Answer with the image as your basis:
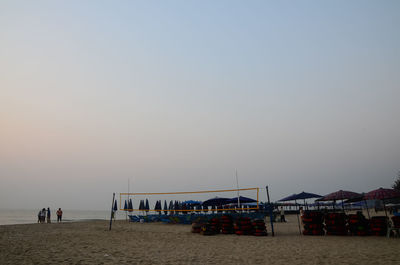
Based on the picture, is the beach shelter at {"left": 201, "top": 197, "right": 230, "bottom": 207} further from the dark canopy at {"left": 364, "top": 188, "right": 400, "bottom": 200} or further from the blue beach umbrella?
the dark canopy at {"left": 364, "top": 188, "right": 400, "bottom": 200}

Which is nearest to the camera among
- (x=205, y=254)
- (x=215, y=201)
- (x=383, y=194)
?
(x=205, y=254)

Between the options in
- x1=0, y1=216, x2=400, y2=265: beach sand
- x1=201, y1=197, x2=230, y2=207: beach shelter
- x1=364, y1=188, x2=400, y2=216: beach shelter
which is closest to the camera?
x1=0, y1=216, x2=400, y2=265: beach sand

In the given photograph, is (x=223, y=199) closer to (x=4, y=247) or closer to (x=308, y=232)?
(x=308, y=232)

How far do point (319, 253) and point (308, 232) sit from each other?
4262 mm

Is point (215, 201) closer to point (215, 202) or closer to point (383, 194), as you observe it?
point (215, 202)

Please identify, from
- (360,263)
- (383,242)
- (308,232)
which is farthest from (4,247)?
(383,242)

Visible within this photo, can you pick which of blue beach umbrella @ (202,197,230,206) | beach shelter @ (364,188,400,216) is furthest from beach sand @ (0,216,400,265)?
blue beach umbrella @ (202,197,230,206)

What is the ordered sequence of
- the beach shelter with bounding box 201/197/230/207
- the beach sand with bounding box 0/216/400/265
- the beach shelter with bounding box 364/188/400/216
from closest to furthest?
1. the beach sand with bounding box 0/216/400/265
2. the beach shelter with bounding box 364/188/400/216
3. the beach shelter with bounding box 201/197/230/207

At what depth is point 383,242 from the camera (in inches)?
325

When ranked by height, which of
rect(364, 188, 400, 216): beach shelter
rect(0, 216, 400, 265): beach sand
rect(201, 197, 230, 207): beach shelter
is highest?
rect(364, 188, 400, 216): beach shelter

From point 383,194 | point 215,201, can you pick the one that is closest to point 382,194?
point 383,194

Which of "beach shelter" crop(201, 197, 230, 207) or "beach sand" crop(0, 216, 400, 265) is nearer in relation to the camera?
"beach sand" crop(0, 216, 400, 265)

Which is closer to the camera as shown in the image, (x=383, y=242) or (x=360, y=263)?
(x=360, y=263)

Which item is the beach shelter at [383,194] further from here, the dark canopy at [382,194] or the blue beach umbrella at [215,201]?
the blue beach umbrella at [215,201]
